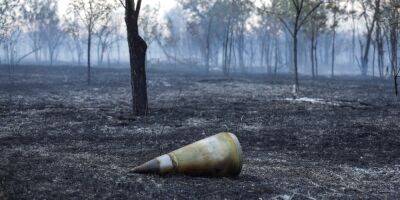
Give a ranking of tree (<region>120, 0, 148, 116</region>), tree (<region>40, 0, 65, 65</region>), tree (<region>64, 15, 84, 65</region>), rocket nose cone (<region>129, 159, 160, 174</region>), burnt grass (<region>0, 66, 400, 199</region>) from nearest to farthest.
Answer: burnt grass (<region>0, 66, 400, 199</region>) → rocket nose cone (<region>129, 159, 160, 174</region>) → tree (<region>120, 0, 148, 116</region>) → tree (<region>64, 15, 84, 65</region>) → tree (<region>40, 0, 65, 65</region>)

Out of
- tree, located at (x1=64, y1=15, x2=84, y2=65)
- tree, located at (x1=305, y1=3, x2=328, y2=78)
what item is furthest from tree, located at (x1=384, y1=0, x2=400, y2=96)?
tree, located at (x1=64, y1=15, x2=84, y2=65)

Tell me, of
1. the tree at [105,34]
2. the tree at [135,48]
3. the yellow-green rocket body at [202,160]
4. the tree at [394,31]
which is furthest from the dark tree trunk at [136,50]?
the tree at [105,34]

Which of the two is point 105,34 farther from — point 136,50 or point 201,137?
point 201,137

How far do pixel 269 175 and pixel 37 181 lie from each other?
495cm

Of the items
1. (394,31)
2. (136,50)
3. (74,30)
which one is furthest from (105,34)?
(394,31)

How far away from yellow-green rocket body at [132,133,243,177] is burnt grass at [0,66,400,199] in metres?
0.21

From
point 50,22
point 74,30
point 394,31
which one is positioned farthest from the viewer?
point 50,22

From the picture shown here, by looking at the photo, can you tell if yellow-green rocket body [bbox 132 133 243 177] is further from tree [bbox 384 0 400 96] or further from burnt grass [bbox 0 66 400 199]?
tree [bbox 384 0 400 96]

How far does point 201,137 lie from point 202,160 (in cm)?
587

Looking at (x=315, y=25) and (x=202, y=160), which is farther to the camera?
(x=315, y=25)

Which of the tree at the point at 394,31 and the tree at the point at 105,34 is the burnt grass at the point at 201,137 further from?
the tree at the point at 105,34

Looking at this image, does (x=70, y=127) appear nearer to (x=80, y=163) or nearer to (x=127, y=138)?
(x=127, y=138)

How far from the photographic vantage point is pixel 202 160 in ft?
32.1

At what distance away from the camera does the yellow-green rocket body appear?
973cm
